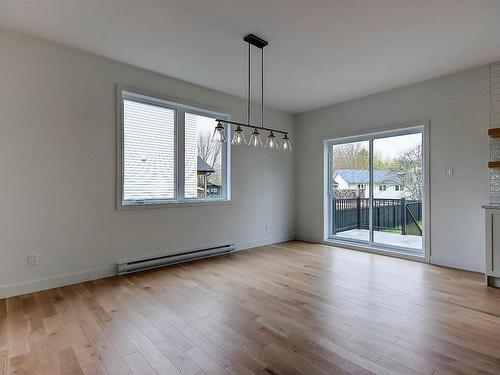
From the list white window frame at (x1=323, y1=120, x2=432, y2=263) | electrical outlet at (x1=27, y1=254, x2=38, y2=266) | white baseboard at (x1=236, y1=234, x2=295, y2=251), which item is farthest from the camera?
white baseboard at (x1=236, y1=234, x2=295, y2=251)

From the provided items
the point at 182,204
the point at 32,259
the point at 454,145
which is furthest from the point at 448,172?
the point at 32,259

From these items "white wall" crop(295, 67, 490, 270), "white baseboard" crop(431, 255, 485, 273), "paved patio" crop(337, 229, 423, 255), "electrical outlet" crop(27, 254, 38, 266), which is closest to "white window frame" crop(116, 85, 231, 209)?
"electrical outlet" crop(27, 254, 38, 266)

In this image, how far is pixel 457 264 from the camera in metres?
3.96

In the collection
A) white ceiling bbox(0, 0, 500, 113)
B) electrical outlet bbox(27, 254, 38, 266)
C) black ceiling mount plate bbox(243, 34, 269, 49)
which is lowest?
electrical outlet bbox(27, 254, 38, 266)

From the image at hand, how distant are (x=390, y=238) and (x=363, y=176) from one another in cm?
123

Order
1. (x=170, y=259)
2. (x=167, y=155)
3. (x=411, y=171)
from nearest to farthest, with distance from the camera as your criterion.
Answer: (x=170, y=259), (x=167, y=155), (x=411, y=171)

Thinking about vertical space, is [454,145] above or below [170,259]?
above

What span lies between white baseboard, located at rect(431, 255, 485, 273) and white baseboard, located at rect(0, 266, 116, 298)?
185 inches

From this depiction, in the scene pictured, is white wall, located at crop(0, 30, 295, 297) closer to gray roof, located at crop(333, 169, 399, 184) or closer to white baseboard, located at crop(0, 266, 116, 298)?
white baseboard, located at crop(0, 266, 116, 298)

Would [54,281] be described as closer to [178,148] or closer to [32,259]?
[32,259]

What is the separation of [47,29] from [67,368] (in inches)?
128

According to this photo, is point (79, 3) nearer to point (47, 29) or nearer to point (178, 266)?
point (47, 29)

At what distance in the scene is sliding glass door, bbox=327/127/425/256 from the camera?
14.9 feet

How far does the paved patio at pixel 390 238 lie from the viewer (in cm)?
454
